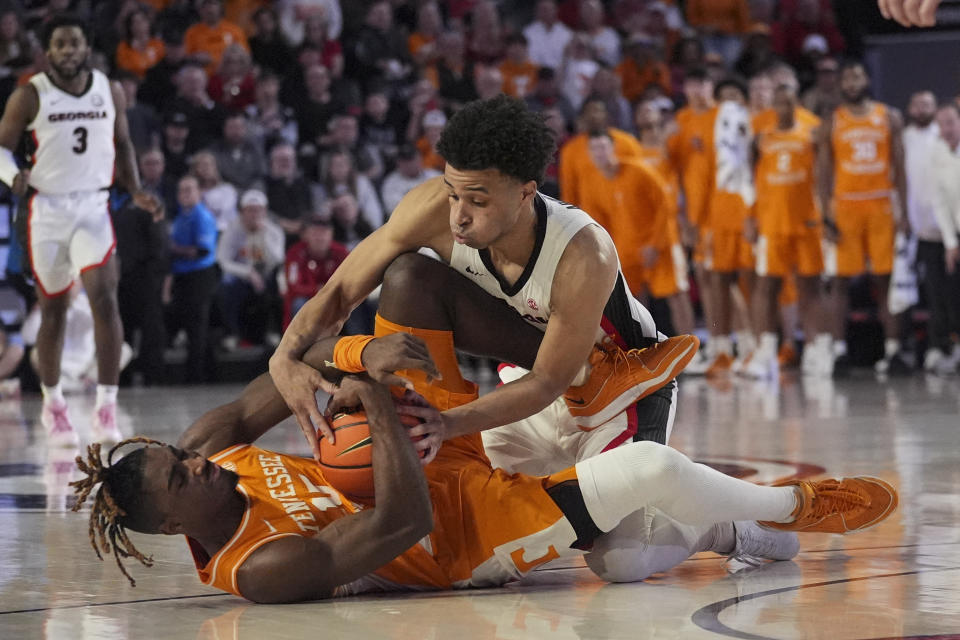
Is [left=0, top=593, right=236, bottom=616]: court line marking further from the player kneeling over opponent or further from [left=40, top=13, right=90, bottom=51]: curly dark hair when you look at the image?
[left=40, top=13, right=90, bottom=51]: curly dark hair

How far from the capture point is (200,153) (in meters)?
11.5

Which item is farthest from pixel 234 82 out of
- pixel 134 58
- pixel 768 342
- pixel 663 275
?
pixel 768 342

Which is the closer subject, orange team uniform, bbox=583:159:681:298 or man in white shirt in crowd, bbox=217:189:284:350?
orange team uniform, bbox=583:159:681:298

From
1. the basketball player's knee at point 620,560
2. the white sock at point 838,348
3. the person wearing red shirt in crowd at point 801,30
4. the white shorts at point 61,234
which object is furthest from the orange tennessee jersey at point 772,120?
the basketball player's knee at point 620,560

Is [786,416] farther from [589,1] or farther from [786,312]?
[589,1]

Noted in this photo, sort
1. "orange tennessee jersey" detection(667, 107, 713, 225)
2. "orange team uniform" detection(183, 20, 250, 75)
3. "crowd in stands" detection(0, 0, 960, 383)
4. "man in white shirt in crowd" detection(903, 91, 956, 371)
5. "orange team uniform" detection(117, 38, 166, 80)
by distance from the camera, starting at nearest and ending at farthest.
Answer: "crowd in stands" detection(0, 0, 960, 383), "man in white shirt in crowd" detection(903, 91, 956, 371), "orange tennessee jersey" detection(667, 107, 713, 225), "orange team uniform" detection(117, 38, 166, 80), "orange team uniform" detection(183, 20, 250, 75)

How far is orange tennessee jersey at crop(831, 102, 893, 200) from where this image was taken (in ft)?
36.9

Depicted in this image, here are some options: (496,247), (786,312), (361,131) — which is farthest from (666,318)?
(496,247)

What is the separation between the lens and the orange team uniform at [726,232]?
11.8 metres

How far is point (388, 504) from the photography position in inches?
129

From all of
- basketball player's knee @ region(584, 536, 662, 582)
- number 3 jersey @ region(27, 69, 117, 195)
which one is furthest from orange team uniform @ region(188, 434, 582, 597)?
number 3 jersey @ region(27, 69, 117, 195)

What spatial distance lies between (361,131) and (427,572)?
9.72m

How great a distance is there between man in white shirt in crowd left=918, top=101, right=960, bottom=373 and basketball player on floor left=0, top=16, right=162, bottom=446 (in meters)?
6.70

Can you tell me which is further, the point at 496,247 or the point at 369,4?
the point at 369,4
